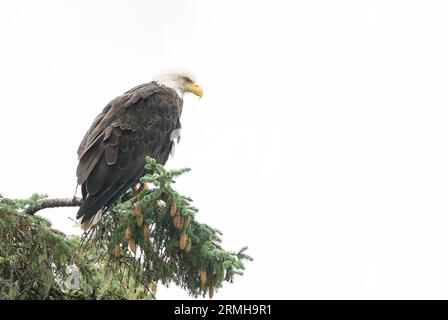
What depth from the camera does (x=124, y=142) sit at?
7.75 metres

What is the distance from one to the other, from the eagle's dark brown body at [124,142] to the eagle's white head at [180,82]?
0.71ft

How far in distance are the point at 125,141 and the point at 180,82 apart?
6.02 feet

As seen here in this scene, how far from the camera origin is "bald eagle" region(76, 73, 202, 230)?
22.8 feet

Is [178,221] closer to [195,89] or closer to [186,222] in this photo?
[186,222]

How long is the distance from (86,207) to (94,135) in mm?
1196

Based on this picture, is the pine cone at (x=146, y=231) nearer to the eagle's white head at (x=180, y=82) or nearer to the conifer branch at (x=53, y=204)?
the conifer branch at (x=53, y=204)

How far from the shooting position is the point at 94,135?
7.56 metres

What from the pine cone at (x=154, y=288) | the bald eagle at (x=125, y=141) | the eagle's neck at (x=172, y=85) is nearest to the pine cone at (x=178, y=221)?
the pine cone at (x=154, y=288)

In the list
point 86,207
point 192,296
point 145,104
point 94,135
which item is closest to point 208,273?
point 192,296

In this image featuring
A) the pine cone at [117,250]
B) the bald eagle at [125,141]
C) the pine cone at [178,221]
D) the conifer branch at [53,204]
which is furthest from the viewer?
the bald eagle at [125,141]

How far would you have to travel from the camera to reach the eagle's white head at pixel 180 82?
30.3 ft
